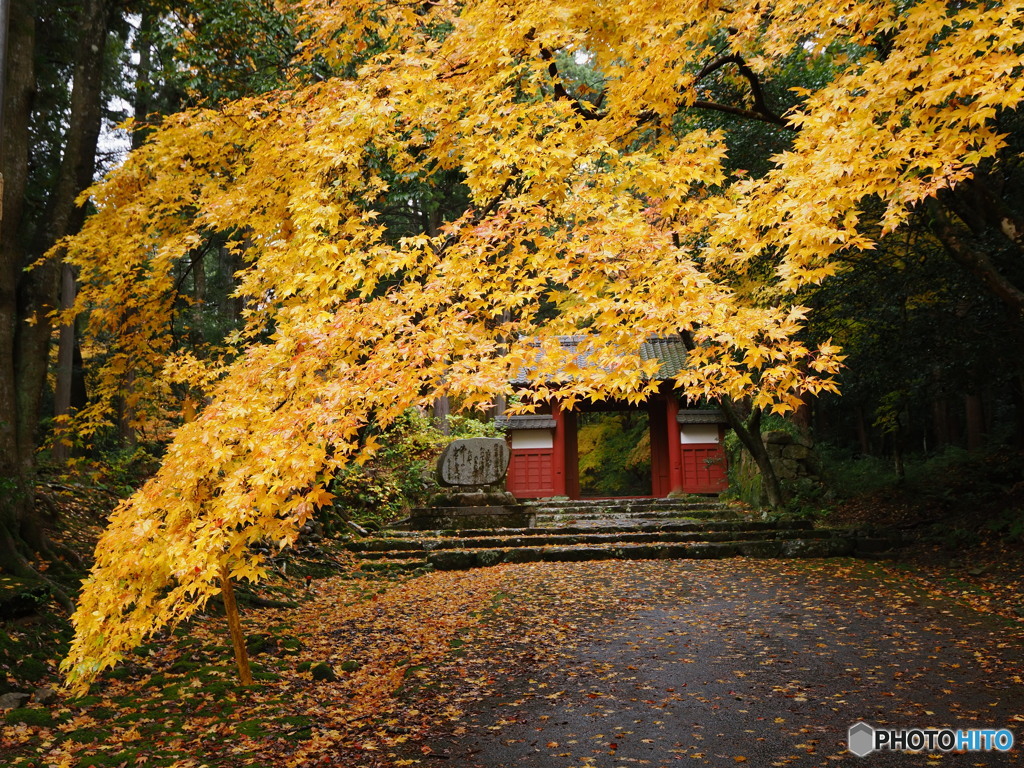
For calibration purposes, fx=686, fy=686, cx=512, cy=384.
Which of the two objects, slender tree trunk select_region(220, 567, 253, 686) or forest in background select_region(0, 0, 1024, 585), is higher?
forest in background select_region(0, 0, 1024, 585)

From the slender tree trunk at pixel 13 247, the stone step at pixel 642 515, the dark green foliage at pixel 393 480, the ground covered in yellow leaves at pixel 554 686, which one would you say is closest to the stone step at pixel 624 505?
the stone step at pixel 642 515

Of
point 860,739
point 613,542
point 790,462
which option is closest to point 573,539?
point 613,542

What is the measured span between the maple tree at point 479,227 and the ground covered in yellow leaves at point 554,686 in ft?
2.22

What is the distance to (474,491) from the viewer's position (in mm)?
14125

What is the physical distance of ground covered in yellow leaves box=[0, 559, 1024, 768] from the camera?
4.13 m

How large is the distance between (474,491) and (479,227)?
31.0 feet

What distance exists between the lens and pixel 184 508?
169 inches

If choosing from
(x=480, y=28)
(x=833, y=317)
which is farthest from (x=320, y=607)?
(x=833, y=317)

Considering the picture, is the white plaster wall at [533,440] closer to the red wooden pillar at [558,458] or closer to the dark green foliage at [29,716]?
the red wooden pillar at [558,458]

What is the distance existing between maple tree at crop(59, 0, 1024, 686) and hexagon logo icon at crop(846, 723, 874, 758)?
2.09 metres

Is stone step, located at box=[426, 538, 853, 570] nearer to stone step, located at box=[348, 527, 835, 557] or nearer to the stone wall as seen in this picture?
stone step, located at box=[348, 527, 835, 557]

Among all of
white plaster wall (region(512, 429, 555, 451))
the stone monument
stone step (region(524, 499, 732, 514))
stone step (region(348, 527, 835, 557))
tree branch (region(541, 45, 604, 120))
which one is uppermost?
tree branch (region(541, 45, 604, 120))

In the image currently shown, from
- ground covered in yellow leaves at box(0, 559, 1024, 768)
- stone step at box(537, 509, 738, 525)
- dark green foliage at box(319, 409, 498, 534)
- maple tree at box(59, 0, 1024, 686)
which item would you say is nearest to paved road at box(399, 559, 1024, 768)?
ground covered in yellow leaves at box(0, 559, 1024, 768)

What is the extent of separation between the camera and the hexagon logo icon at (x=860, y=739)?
397 cm
